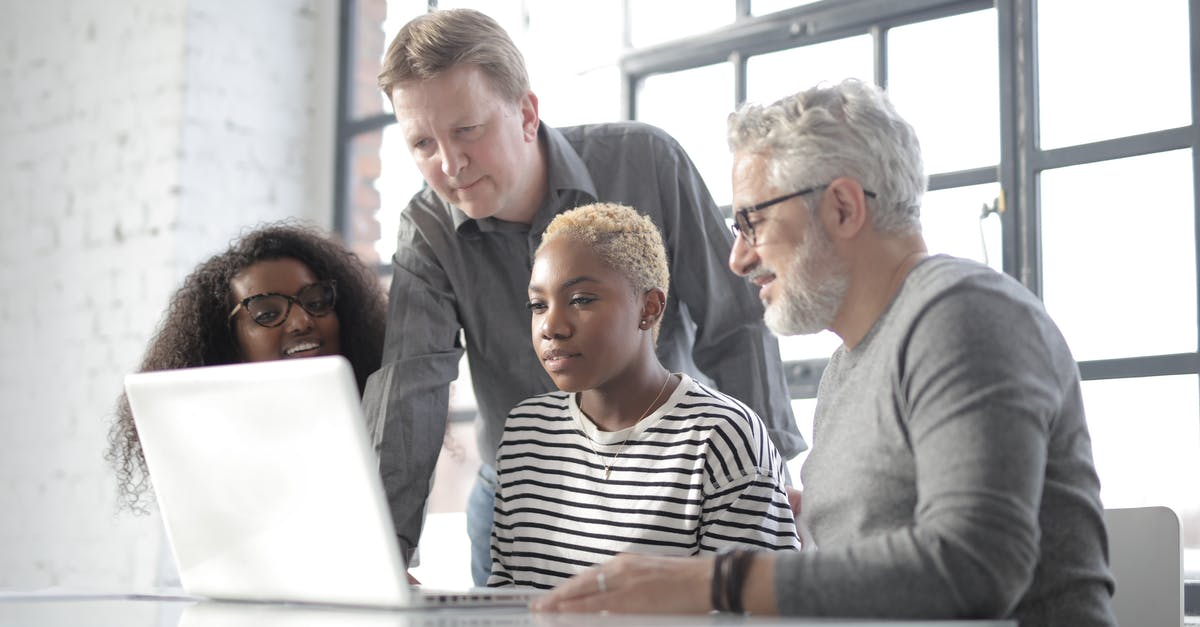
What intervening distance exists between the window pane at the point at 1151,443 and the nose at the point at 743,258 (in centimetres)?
149

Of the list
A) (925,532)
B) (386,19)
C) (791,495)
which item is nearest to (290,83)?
(386,19)

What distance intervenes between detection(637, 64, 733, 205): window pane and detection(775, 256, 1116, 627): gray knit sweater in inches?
82.5

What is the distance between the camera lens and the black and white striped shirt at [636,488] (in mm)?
1619

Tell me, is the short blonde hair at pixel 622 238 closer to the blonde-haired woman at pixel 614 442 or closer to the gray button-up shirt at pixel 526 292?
the blonde-haired woman at pixel 614 442

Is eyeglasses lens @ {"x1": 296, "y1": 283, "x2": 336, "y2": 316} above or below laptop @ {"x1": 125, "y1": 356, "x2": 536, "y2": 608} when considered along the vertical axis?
above

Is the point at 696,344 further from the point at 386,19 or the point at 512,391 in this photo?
the point at 386,19

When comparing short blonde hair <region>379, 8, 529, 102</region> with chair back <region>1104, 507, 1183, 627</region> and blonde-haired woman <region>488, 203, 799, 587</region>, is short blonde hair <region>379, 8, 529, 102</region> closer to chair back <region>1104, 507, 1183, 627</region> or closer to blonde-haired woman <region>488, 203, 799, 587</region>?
blonde-haired woman <region>488, 203, 799, 587</region>

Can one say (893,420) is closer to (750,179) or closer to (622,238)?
(750,179)

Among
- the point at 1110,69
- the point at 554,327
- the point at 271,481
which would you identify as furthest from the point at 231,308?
the point at 1110,69

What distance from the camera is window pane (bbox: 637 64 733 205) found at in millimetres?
3367

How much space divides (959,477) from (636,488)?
67 centimetres

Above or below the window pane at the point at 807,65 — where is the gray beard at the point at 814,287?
below

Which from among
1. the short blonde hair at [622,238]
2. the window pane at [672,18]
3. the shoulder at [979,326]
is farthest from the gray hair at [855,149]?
the window pane at [672,18]

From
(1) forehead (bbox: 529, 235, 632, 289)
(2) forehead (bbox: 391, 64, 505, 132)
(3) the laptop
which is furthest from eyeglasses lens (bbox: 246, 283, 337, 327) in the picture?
(3) the laptop
